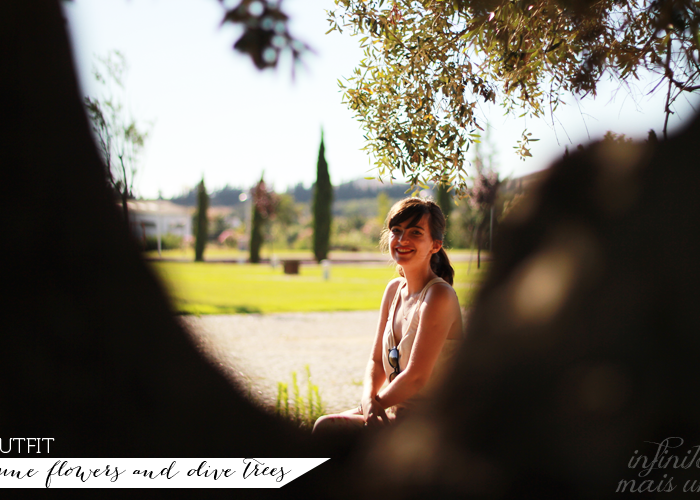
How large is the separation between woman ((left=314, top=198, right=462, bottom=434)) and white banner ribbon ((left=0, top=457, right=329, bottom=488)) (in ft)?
1.78

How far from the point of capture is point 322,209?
91.0 ft

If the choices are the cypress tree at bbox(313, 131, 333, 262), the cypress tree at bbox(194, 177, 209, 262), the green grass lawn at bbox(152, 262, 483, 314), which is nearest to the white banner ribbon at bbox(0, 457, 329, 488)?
the green grass lawn at bbox(152, 262, 483, 314)

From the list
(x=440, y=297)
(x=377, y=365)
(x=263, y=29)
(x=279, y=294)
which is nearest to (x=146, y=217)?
(x=263, y=29)

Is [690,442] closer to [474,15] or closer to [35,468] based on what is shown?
[474,15]

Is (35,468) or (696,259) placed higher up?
Answer: (696,259)

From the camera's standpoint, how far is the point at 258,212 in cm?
2919

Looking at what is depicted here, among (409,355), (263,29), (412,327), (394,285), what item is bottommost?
(409,355)

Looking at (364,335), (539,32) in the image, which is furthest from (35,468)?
(364,335)

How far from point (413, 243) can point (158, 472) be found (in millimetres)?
1840

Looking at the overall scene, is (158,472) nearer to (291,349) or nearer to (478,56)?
(478,56)

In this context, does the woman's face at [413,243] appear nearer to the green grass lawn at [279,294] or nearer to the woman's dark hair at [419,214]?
the woman's dark hair at [419,214]

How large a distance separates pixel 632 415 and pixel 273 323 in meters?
7.45

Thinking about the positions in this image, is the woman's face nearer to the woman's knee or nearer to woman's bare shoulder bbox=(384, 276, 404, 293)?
woman's bare shoulder bbox=(384, 276, 404, 293)

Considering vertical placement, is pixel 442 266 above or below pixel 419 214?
below
